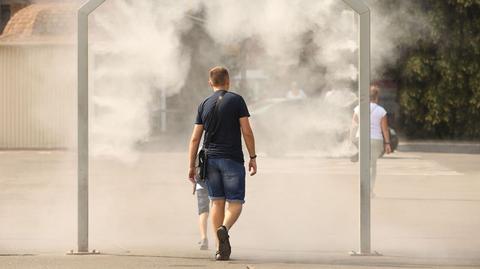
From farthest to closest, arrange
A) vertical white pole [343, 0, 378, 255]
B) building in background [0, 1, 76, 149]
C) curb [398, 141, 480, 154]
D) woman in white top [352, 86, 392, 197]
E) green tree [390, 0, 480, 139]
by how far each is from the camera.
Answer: green tree [390, 0, 480, 139]
curb [398, 141, 480, 154]
building in background [0, 1, 76, 149]
woman in white top [352, 86, 392, 197]
vertical white pole [343, 0, 378, 255]

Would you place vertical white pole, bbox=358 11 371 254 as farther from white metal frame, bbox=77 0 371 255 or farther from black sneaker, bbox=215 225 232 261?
black sneaker, bbox=215 225 232 261

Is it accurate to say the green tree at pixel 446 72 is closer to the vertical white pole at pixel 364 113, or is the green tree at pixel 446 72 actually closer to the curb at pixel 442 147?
the curb at pixel 442 147

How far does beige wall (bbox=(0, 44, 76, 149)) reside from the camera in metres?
30.1

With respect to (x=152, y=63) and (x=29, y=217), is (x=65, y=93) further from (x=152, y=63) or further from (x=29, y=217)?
(x=29, y=217)

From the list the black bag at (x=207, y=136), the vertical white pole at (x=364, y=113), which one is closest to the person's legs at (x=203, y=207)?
the black bag at (x=207, y=136)

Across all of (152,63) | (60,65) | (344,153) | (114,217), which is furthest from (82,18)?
(60,65)

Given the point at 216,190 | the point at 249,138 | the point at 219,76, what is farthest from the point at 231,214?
the point at 219,76

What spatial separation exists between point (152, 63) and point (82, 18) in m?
6.42

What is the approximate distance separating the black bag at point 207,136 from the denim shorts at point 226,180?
2.1 inches

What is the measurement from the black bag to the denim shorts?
0.05 metres

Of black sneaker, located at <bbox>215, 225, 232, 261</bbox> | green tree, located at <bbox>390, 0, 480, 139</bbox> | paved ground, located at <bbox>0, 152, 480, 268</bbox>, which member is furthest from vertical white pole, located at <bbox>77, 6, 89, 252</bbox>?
green tree, located at <bbox>390, 0, 480, 139</bbox>

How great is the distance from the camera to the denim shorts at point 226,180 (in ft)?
35.6

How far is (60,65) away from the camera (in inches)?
1203

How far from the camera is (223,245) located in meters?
10.7
